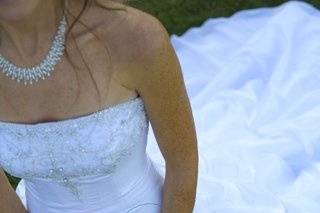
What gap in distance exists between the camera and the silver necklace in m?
1.42

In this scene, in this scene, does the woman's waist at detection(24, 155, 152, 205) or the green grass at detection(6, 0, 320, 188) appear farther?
the green grass at detection(6, 0, 320, 188)

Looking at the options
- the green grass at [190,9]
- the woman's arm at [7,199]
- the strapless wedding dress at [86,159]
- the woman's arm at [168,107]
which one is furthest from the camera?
the green grass at [190,9]

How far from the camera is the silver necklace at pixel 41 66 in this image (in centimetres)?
142

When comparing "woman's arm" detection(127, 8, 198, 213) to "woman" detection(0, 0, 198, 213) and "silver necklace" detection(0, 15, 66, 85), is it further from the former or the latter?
"silver necklace" detection(0, 15, 66, 85)

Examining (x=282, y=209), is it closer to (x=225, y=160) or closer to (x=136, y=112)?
(x=225, y=160)

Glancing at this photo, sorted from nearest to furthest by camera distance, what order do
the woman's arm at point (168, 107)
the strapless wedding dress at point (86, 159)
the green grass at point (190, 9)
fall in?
1. the woman's arm at point (168, 107)
2. the strapless wedding dress at point (86, 159)
3. the green grass at point (190, 9)

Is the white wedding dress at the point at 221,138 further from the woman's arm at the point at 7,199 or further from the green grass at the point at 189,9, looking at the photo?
the green grass at the point at 189,9

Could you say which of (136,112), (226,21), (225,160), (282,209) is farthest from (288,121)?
(136,112)

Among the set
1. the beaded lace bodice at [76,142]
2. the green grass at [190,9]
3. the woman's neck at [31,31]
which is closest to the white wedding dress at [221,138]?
the beaded lace bodice at [76,142]

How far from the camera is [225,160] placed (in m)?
2.38

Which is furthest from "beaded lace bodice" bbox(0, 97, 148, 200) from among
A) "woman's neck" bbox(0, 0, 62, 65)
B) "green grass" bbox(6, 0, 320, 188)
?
"green grass" bbox(6, 0, 320, 188)

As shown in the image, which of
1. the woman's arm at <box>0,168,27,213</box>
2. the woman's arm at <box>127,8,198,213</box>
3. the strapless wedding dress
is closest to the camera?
the woman's arm at <box>127,8,198,213</box>

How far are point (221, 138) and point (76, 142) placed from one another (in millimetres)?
1114

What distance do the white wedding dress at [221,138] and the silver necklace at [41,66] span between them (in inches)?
3.8
